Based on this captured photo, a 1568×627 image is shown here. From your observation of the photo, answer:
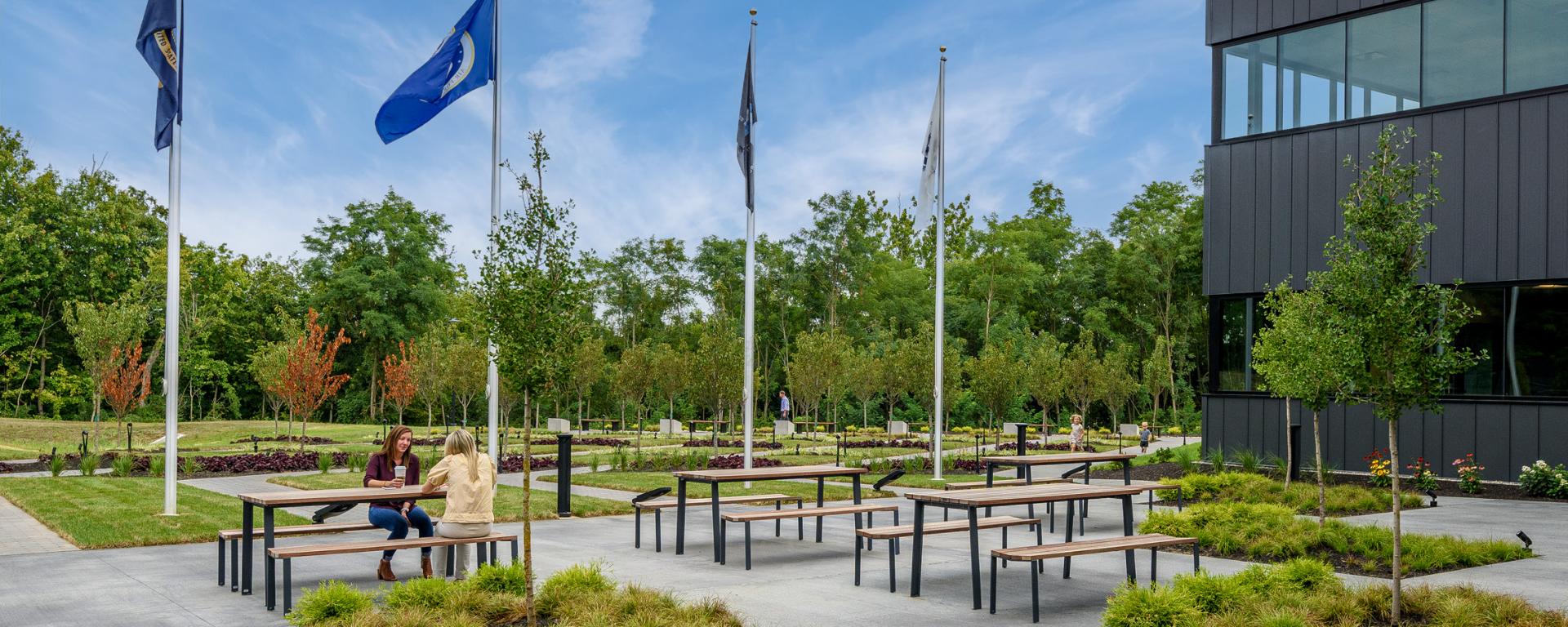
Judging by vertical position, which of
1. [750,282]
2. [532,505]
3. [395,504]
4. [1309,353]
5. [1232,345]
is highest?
[750,282]

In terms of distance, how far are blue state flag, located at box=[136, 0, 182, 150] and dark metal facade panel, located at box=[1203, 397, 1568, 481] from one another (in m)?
18.7

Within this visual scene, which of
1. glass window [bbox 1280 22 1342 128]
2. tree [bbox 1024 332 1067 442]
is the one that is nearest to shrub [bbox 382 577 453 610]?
glass window [bbox 1280 22 1342 128]

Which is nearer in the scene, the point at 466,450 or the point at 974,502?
the point at 974,502

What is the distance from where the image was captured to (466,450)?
369 inches

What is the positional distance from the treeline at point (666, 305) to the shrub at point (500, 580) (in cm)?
2612

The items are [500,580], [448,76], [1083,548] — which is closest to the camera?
[500,580]

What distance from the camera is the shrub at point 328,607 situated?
7.45 m

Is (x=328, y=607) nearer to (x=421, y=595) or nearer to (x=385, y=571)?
(x=421, y=595)

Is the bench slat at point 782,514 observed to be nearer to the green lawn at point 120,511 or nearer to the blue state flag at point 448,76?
the green lawn at point 120,511

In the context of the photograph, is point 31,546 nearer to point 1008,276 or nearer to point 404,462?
point 404,462

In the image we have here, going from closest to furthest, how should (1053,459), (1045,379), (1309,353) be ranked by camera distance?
(1309,353)
(1053,459)
(1045,379)

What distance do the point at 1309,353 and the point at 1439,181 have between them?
11.0 metres

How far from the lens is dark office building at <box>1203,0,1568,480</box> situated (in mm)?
18391

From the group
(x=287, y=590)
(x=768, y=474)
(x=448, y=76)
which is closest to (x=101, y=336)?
(x=448, y=76)
